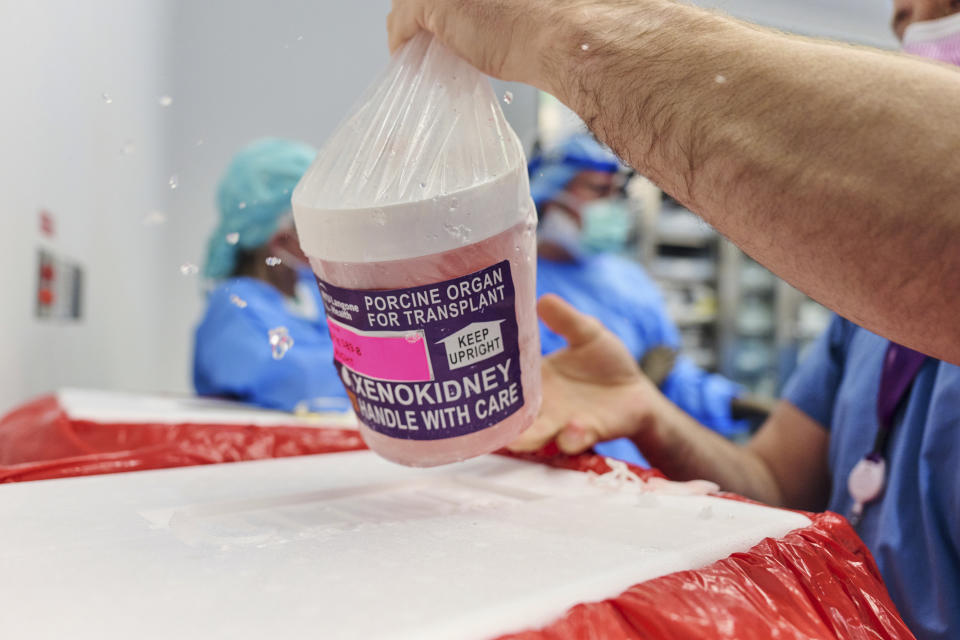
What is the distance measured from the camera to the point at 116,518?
51 centimetres

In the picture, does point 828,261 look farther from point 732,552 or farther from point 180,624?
point 180,624

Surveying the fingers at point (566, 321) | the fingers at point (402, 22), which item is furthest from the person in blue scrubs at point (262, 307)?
the fingers at point (402, 22)

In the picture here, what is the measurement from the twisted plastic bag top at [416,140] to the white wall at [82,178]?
3.07ft

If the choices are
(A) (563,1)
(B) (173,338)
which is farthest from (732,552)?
(B) (173,338)

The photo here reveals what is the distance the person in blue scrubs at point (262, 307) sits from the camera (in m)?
1.72

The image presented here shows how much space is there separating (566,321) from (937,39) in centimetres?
53

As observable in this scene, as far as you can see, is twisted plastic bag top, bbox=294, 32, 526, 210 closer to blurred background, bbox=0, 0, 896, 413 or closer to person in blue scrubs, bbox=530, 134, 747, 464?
blurred background, bbox=0, 0, 896, 413

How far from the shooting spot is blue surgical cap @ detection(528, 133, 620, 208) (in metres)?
2.42

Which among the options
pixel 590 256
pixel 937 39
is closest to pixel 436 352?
pixel 937 39

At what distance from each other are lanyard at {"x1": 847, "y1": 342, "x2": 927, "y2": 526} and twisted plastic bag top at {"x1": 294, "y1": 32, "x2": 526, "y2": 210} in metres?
0.55

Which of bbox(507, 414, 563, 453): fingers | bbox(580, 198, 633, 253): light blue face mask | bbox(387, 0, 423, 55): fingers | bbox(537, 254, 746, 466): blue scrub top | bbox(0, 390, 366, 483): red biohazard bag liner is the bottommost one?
bbox(537, 254, 746, 466): blue scrub top

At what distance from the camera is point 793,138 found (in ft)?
1.26

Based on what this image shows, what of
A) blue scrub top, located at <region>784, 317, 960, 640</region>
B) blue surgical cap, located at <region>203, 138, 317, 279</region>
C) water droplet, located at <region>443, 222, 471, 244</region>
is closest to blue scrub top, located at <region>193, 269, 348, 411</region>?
blue surgical cap, located at <region>203, 138, 317, 279</region>

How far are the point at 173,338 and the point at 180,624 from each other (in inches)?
131
